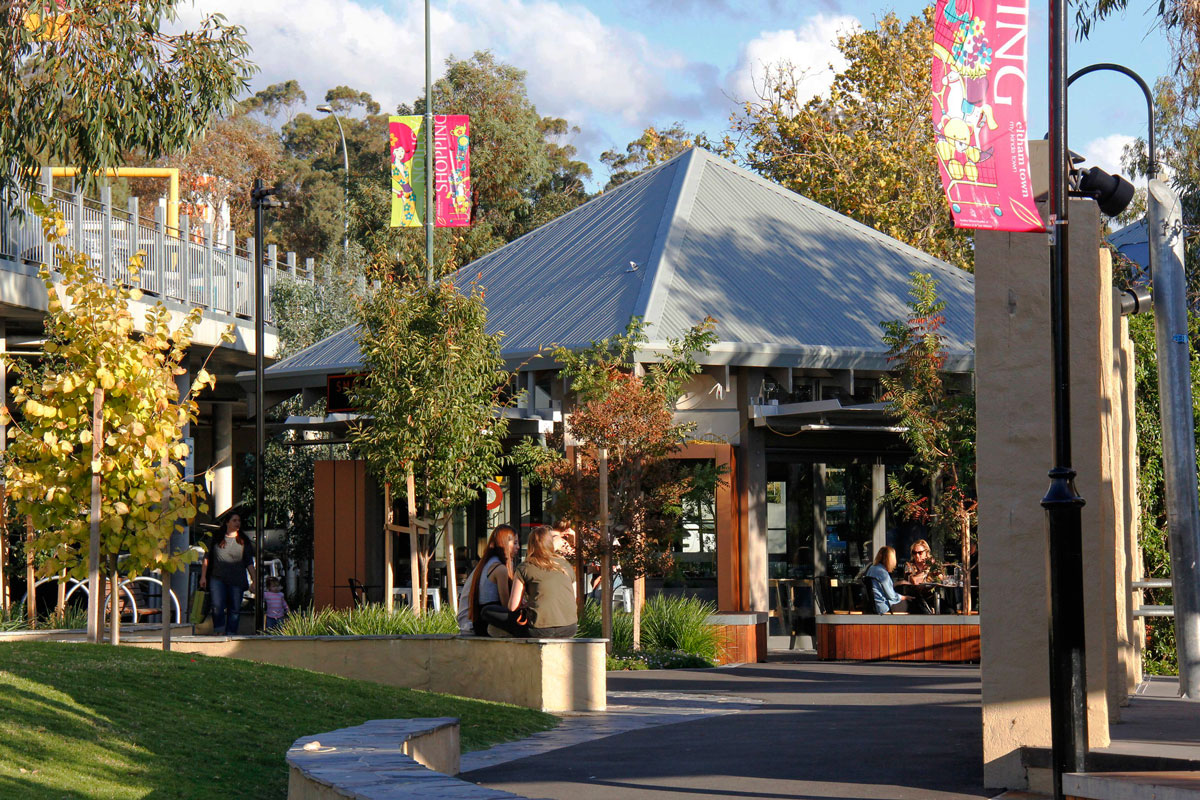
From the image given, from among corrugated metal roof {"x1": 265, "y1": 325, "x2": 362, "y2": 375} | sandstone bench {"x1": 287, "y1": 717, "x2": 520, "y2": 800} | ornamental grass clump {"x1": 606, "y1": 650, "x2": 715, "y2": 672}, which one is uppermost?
corrugated metal roof {"x1": 265, "y1": 325, "x2": 362, "y2": 375}

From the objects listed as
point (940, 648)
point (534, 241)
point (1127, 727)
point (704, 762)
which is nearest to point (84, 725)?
point (704, 762)

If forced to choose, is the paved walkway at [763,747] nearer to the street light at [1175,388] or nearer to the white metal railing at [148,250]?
the street light at [1175,388]

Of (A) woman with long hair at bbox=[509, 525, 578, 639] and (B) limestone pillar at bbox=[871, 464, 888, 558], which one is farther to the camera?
(B) limestone pillar at bbox=[871, 464, 888, 558]

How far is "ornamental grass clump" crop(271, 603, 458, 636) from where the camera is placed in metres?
15.4

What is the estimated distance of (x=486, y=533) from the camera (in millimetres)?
22953

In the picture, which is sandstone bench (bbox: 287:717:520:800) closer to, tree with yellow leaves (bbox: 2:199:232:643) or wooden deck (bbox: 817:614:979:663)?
tree with yellow leaves (bbox: 2:199:232:643)

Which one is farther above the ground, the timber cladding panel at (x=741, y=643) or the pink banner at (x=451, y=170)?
the pink banner at (x=451, y=170)

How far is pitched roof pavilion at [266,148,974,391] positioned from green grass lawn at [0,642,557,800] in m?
9.07

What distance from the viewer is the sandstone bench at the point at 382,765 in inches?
206

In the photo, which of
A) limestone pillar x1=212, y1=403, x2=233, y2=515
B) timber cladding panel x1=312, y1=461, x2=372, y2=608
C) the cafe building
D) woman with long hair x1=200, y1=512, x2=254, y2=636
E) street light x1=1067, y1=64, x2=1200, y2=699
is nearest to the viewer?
street light x1=1067, y1=64, x2=1200, y2=699

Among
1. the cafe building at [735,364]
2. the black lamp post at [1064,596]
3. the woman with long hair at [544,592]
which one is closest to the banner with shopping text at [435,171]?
the cafe building at [735,364]

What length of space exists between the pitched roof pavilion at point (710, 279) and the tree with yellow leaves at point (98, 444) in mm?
7612

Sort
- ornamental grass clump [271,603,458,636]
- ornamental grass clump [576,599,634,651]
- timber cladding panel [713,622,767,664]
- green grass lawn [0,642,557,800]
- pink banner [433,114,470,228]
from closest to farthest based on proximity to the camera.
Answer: green grass lawn [0,642,557,800] < ornamental grass clump [271,603,458,636] < ornamental grass clump [576,599,634,651] < timber cladding panel [713,622,767,664] < pink banner [433,114,470,228]

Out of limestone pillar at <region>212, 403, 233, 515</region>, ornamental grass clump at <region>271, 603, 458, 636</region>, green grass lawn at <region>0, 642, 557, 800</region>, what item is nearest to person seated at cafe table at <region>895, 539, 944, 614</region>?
ornamental grass clump at <region>271, 603, 458, 636</region>
